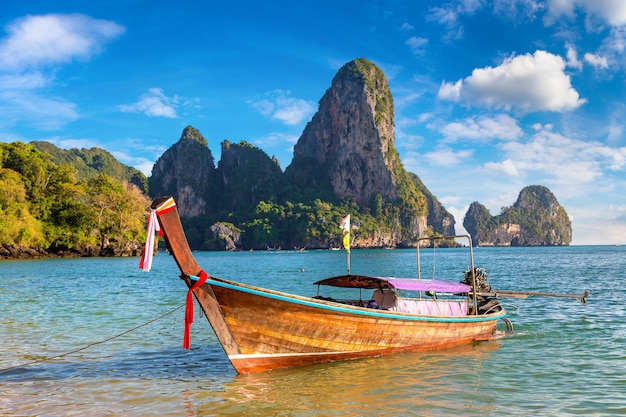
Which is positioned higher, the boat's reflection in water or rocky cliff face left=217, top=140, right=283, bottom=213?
rocky cliff face left=217, top=140, right=283, bottom=213

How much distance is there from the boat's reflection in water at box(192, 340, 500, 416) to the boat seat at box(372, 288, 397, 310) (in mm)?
1486

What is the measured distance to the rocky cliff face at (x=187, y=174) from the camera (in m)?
184

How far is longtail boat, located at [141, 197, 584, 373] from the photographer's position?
8234 mm

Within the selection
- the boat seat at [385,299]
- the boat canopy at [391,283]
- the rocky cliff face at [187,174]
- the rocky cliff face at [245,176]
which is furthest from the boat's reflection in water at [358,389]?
the rocky cliff face at [187,174]

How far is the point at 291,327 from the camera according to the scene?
361 inches

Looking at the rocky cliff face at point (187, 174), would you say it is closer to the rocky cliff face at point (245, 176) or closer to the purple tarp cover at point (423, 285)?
the rocky cliff face at point (245, 176)

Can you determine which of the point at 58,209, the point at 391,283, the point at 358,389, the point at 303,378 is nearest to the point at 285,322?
the point at 303,378

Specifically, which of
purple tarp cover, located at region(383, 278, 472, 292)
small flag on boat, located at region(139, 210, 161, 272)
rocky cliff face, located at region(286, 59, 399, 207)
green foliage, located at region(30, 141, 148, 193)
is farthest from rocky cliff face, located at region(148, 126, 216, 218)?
small flag on boat, located at region(139, 210, 161, 272)

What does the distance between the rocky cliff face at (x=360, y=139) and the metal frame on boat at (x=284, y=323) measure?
161m

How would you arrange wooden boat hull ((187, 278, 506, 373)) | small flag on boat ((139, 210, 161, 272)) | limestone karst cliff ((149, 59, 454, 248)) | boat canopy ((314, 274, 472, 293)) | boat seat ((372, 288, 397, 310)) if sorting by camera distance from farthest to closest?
1. limestone karst cliff ((149, 59, 454, 248))
2. boat seat ((372, 288, 397, 310))
3. boat canopy ((314, 274, 472, 293))
4. wooden boat hull ((187, 278, 506, 373))
5. small flag on boat ((139, 210, 161, 272))

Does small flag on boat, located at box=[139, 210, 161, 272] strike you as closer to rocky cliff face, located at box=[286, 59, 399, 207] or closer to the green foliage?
rocky cliff face, located at box=[286, 59, 399, 207]

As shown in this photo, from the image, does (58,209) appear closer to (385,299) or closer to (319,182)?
(385,299)

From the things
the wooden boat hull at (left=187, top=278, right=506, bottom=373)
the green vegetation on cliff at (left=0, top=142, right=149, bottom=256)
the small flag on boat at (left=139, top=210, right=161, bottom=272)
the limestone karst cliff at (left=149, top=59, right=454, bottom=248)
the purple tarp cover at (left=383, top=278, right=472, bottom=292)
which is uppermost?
the limestone karst cliff at (left=149, top=59, right=454, bottom=248)

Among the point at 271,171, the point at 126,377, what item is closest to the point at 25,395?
the point at 126,377
